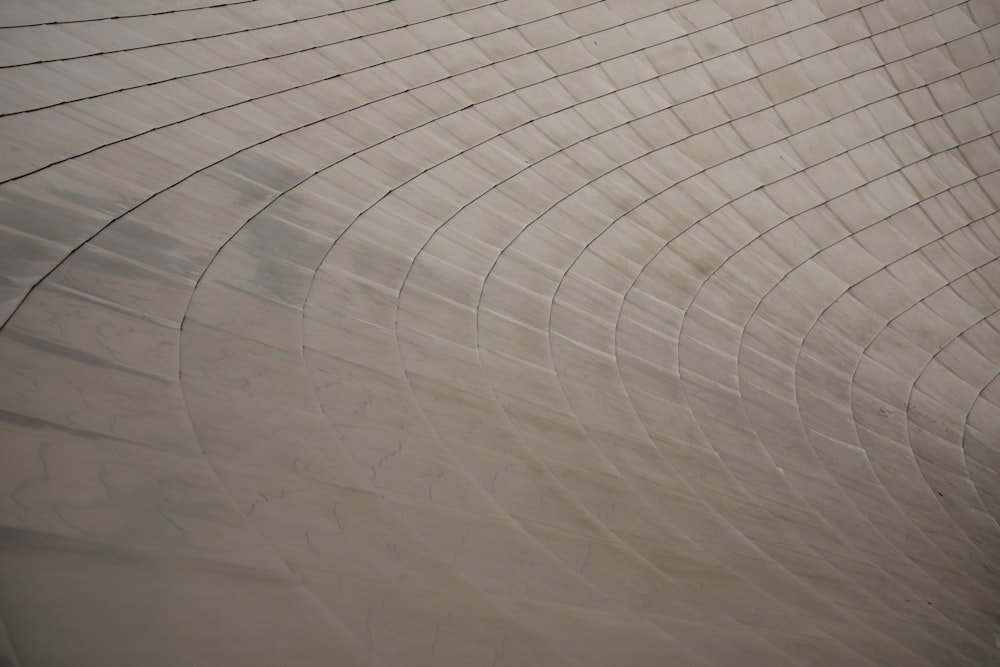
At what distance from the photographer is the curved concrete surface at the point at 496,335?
2.67 m

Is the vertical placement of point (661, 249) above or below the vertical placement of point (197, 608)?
above

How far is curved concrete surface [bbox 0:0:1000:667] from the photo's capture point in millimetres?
2670

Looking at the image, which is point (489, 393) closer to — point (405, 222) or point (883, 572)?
point (405, 222)

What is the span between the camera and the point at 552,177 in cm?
650

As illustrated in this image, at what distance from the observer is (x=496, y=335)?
15.4 feet

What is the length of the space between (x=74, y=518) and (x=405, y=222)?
3.15 metres

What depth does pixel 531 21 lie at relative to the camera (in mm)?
7719

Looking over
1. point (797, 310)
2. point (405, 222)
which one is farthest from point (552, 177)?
point (797, 310)

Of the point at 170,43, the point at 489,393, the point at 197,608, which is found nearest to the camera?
the point at 197,608

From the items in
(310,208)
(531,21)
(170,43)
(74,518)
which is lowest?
(74,518)

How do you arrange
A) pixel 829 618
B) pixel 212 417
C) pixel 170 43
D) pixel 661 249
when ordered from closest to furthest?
pixel 212 417 → pixel 829 618 → pixel 170 43 → pixel 661 249

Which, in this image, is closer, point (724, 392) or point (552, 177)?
point (724, 392)

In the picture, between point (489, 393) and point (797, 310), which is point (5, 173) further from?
point (797, 310)

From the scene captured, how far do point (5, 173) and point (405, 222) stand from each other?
210cm
